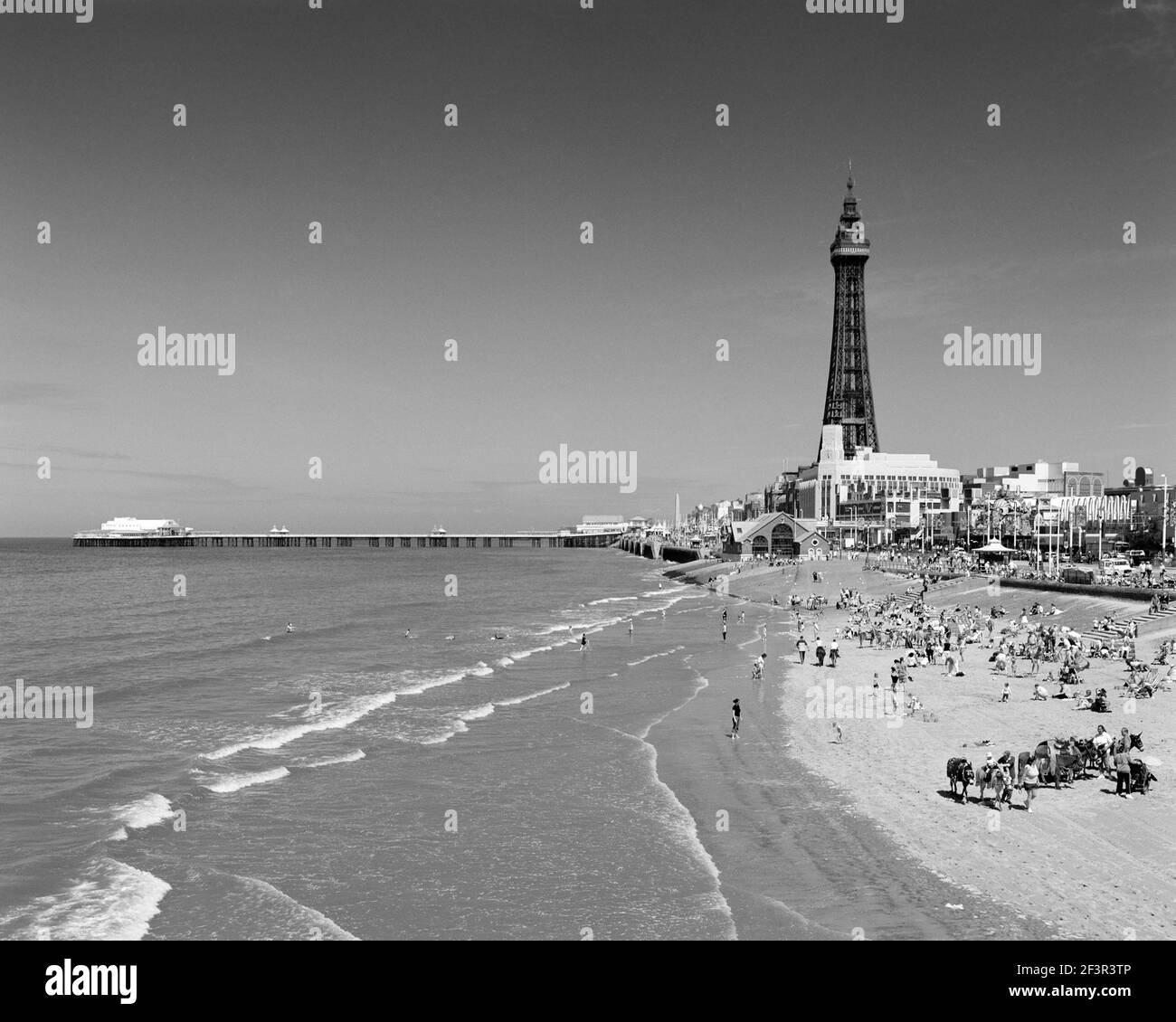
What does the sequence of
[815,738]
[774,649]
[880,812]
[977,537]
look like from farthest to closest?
[977,537] → [774,649] → [815,738] → [880,812]

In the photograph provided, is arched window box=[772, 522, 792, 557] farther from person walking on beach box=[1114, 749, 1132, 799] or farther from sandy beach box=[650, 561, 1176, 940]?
person walking on beach box=[1114, 749, 1132, 799]

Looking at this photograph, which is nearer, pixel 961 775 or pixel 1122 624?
pixel 961 775

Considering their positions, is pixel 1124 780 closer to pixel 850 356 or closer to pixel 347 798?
pixel 347 798

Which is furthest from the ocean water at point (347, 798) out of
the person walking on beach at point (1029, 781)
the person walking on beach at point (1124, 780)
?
the person walking on beach at point (1124, 780)

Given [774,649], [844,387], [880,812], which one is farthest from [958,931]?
[844,387]

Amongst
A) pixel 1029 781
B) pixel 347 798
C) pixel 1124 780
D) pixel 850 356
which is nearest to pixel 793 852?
pixel 1029 781

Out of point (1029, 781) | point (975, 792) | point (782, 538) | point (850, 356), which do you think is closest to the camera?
point (1029, 781)
